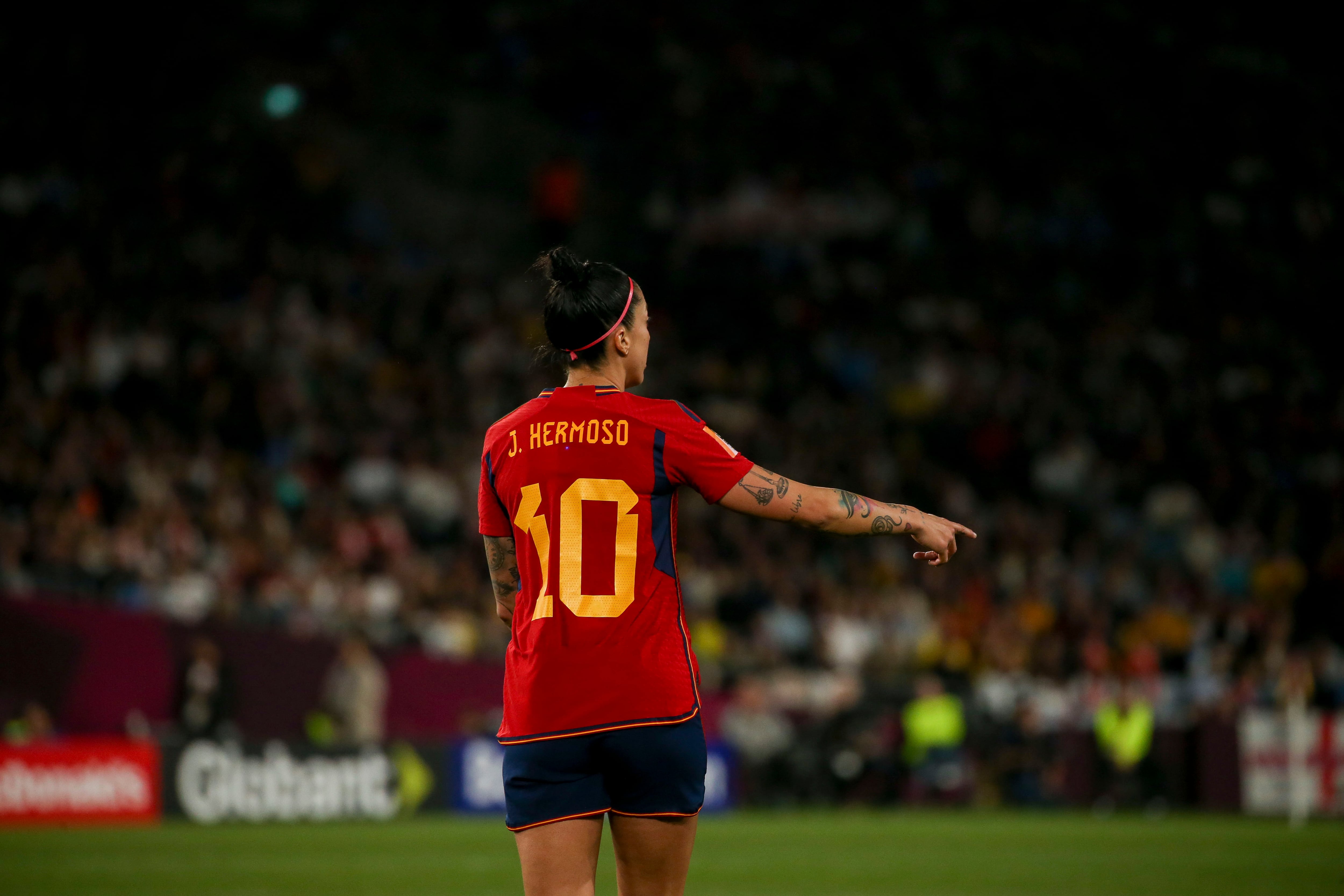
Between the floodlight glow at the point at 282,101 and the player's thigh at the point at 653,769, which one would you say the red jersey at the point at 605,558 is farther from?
the floodlight glow at the point at 282,101

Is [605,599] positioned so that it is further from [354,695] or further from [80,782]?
[354,695]

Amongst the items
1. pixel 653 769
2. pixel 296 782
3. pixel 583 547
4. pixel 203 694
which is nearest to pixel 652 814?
pixel 653 769

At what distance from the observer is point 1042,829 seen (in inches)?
619

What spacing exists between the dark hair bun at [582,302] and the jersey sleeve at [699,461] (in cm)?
27

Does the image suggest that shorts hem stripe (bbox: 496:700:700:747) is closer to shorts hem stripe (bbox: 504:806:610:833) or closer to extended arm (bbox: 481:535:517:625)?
shorts hem stripe (bbox: 504:806:610:833)

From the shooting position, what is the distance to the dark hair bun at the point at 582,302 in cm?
392

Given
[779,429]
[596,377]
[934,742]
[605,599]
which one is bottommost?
[934,742]

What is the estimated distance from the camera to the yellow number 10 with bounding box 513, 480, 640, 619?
151 inches

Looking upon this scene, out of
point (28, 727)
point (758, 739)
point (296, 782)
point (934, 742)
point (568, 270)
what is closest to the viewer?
point (568, 270)

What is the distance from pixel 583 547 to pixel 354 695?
44.9 ft

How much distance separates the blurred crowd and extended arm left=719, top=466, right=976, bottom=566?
44.7 ft

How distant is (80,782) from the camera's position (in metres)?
15.2

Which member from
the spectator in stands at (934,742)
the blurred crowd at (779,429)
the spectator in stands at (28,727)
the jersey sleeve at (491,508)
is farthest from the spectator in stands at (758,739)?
the jersey sleeve at (491,508)

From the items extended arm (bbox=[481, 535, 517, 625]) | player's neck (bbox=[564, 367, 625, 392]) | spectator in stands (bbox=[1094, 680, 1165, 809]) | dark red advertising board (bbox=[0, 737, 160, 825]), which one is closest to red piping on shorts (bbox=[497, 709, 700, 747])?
extended arm (bbox=[481, 535, 517, 625])
